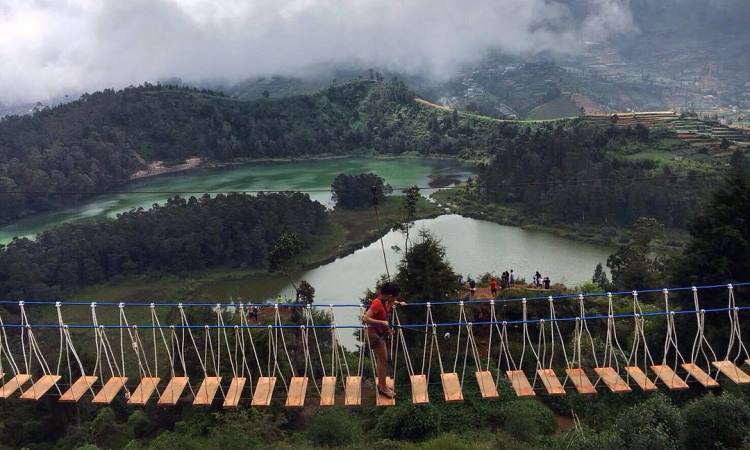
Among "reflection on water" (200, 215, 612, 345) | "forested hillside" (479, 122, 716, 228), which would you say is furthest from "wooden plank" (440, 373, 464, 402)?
"forested hillside" (479, 122, 716, 228)

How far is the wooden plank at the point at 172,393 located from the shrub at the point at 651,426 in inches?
161

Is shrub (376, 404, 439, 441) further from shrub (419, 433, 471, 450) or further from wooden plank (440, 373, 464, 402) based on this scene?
wooden plank (440, 373, 464, 402)

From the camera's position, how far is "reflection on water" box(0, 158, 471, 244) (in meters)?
34.4

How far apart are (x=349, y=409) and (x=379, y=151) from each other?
159 ft

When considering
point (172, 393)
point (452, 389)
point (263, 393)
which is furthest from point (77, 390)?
point (452, 389)

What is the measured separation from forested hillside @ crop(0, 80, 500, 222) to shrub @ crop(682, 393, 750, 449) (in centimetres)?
3947

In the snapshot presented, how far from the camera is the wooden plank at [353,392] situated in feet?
17.0

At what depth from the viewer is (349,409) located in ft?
29.7

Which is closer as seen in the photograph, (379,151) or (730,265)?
(730,265)

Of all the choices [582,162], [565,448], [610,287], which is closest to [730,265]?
[610,287]

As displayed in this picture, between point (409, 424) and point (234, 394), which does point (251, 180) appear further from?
point (234, 394)

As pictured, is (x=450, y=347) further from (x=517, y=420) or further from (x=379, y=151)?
(x=379, y=151)

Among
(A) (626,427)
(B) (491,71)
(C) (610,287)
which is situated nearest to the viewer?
(A) (626,427)

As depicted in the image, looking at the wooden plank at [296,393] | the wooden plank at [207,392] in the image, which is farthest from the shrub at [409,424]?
the wooden plank at [207,392]
